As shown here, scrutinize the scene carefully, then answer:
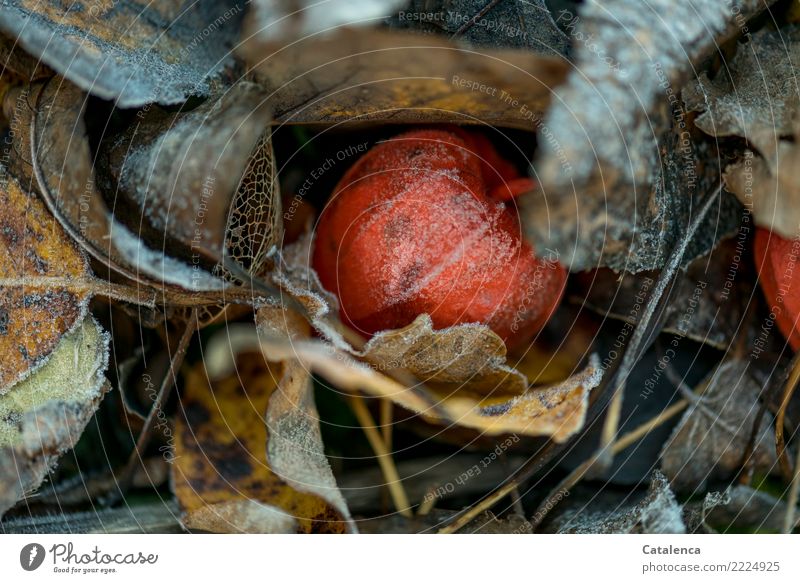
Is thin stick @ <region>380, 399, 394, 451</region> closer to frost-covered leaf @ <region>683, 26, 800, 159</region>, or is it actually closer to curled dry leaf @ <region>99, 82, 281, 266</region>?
curled dry leaf @ <region>99, 82, 281, 266</region>

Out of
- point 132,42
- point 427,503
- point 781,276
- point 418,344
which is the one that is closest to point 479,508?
point 427,503

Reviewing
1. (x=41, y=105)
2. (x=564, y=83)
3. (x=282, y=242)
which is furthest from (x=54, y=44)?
(x=564, y=83)

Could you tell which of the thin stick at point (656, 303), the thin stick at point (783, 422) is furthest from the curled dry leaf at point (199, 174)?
the thin stick at point (783, 422)

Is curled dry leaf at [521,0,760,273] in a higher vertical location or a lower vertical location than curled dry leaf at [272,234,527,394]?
higher

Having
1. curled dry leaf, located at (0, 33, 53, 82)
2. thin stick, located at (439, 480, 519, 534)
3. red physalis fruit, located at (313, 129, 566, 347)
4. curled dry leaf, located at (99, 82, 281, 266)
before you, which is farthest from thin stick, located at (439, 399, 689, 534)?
curled dry leaf, located at (0, 33, 53, 82)

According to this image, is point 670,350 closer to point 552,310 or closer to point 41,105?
point 552,310

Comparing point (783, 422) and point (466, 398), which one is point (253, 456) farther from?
point (783, 422)
